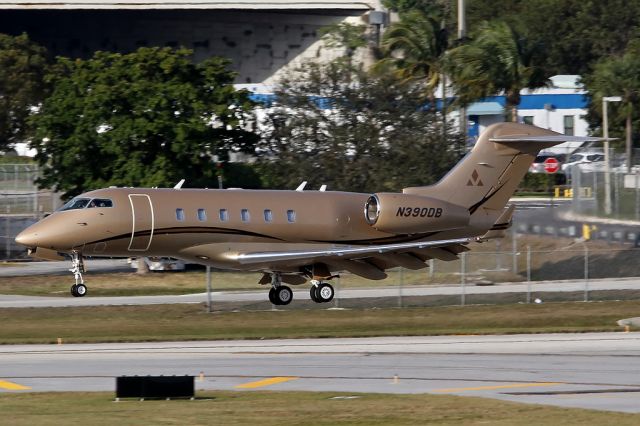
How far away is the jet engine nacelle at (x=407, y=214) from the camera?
4072 cm

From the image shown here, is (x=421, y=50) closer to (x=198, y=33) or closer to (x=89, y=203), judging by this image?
(x=198, y=33)

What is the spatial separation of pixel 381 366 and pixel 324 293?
413 inches

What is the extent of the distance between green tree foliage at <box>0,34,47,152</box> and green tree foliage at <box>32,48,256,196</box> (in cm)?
3009

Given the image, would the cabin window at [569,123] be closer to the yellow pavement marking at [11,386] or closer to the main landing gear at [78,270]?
the main landing gear at [78,270]

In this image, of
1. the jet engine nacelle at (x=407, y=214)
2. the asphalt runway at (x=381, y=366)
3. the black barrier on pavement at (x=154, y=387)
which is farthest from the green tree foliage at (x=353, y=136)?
the black barrier on pavement at (x=154, y=387)

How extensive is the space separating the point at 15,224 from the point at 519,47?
3269cm

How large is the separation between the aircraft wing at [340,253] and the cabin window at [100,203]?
4232 mm

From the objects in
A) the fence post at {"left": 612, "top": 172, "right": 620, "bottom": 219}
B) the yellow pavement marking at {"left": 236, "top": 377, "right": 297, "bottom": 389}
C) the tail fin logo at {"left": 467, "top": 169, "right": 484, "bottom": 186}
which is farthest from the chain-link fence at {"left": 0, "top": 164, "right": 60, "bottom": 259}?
the yellow pavement marking at {"left": 236, "top": 377, "right": 297, "bottom": 389}

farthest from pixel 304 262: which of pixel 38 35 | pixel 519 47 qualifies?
pixel 38 35

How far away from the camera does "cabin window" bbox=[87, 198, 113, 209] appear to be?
37.4 metres

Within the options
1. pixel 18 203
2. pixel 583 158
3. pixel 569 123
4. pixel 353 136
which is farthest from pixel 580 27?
pixel 18 203

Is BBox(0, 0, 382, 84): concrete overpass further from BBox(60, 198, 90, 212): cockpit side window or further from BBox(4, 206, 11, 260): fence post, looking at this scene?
BBox(60, 198, 90, 212): cockpit side window

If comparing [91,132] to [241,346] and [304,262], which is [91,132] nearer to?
[304,262]

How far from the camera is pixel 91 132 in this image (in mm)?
54156
